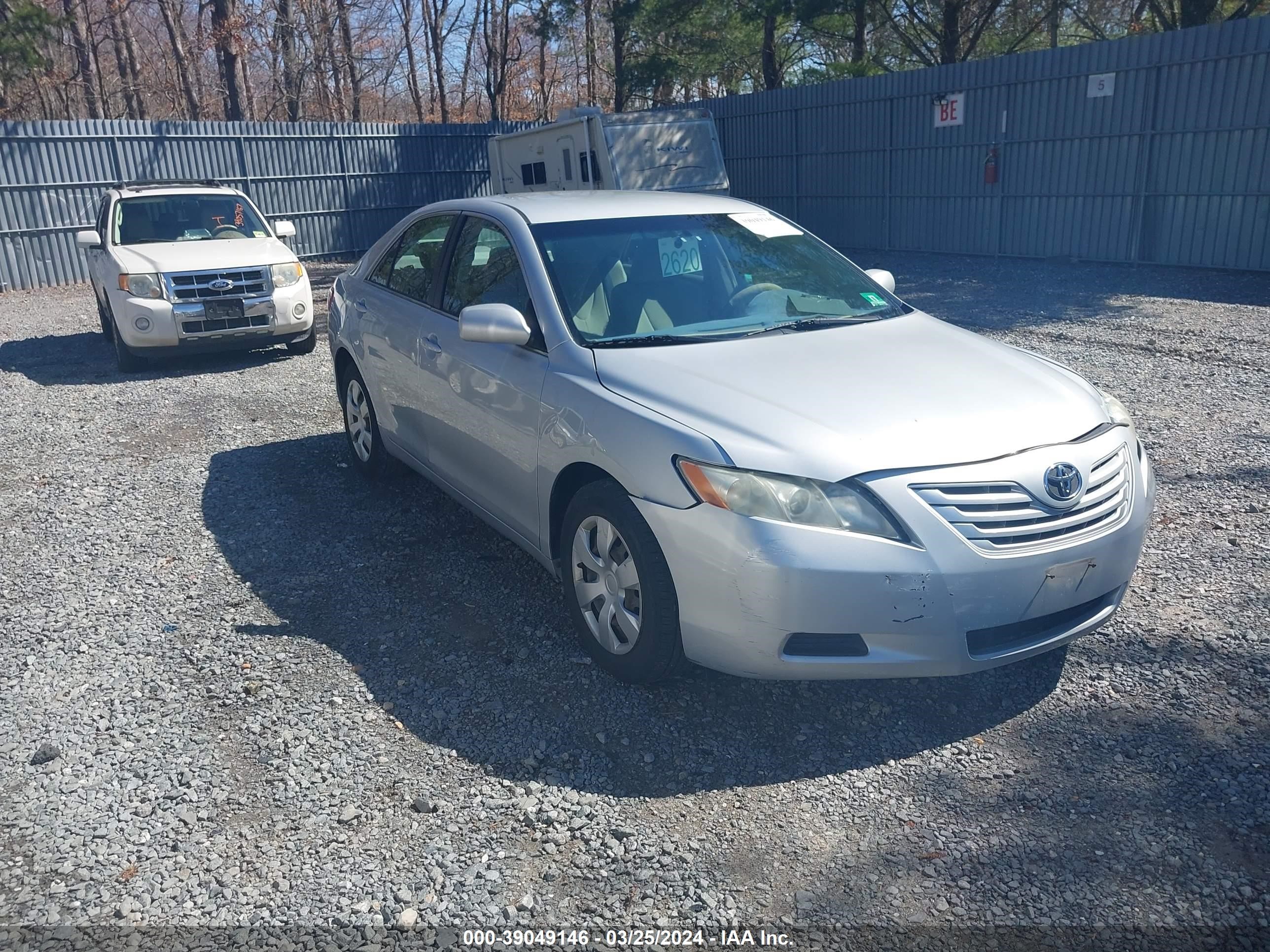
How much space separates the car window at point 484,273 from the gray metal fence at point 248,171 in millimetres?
14384

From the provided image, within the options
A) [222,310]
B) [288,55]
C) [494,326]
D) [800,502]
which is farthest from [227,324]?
[288,55]

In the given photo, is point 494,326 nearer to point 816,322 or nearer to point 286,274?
point 816,322

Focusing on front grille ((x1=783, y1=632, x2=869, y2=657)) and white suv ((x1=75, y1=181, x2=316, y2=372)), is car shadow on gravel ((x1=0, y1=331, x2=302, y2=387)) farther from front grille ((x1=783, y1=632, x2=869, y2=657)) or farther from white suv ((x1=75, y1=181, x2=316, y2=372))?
front grille ((x1=783, y1=632, x2=869, y2=657))

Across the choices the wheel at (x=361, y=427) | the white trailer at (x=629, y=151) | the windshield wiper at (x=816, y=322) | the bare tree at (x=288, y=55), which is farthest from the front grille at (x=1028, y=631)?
the bare tree at (x=288, y=55)

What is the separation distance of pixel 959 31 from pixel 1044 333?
15.6m

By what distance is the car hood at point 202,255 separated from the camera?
9945 mm

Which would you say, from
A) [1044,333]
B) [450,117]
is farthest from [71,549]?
[450,117]

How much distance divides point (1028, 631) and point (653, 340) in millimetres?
1775

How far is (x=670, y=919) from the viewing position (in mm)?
2693

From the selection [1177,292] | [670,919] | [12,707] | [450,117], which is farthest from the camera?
[450,117]

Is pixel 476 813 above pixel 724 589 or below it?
below

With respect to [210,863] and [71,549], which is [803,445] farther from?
[71,549]

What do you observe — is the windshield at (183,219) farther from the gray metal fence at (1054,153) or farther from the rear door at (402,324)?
the gray metal fence at (1054,153)

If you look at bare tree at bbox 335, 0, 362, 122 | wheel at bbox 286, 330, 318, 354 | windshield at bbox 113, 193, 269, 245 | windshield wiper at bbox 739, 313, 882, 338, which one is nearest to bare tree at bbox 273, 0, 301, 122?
bare tree at bbox 335, 0, 362, 122
